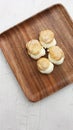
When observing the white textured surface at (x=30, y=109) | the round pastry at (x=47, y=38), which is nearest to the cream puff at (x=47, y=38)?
the round pastry at (x=47, y=38)

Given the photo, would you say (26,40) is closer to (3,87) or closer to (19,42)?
(19,42)

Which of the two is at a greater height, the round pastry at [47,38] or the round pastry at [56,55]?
the round pastry at [47,38]

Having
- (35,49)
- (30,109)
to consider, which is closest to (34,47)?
(35,49)

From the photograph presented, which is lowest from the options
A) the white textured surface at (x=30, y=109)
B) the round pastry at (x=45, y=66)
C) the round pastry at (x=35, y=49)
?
the white textured surface at (x=30, y=109)

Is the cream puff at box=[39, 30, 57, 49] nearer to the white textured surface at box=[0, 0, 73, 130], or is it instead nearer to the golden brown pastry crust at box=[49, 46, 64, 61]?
the golden brown pastry crust at box=[49, 46, 64, 61]

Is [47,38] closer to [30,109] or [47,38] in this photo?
[47,38]

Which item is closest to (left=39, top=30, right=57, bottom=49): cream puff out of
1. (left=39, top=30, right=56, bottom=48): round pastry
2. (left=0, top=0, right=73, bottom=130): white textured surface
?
(left=39, top=30, right=56, bottom=48): round pastry

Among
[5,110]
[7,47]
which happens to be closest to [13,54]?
[7,47]

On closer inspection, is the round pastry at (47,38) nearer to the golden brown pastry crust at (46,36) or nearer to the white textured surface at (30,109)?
the golden brown pastry crust at (46,36)
